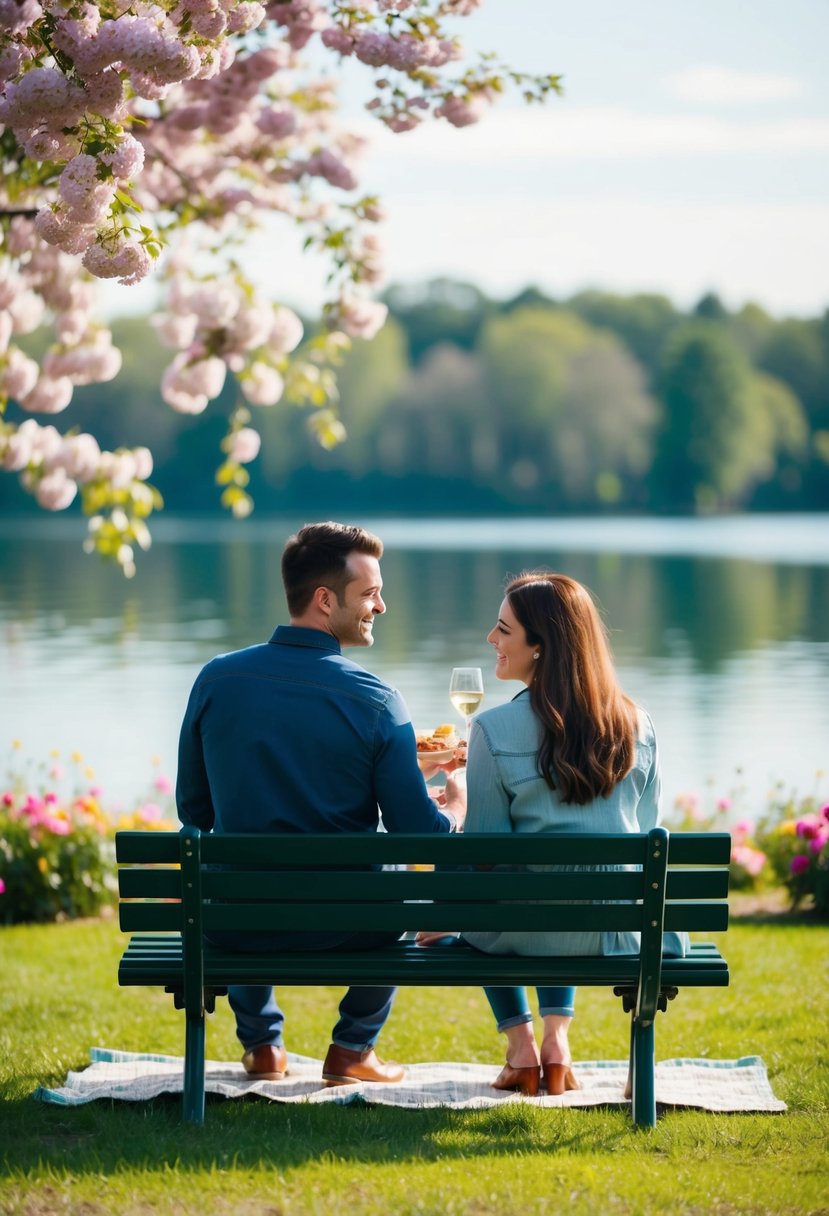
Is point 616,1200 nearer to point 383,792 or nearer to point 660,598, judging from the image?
point 383,792

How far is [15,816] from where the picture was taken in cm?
845

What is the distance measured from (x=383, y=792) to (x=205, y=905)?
0.56 meters

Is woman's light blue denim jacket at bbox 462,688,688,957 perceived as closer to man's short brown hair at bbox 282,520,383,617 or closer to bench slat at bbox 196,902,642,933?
bench slat at bbox 196,902,642,933

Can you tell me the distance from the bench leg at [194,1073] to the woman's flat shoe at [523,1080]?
902 millimetres

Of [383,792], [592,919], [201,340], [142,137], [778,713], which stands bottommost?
[778,713]

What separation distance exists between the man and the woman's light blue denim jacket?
146 mm

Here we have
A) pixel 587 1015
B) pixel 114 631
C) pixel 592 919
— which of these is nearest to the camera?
pixel 592 919

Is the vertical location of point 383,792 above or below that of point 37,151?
below

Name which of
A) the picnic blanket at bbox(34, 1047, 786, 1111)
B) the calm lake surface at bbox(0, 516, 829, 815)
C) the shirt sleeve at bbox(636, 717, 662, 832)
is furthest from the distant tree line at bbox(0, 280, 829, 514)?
the shirt sleeve at bbox(636, 717, 662, 832)

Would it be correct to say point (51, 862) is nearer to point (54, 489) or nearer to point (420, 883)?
point (54, 489)

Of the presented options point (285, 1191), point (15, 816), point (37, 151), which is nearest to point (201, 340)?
point (15, 816)

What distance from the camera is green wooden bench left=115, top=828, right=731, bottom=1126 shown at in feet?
13.5

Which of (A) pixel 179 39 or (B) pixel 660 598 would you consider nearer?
(A) pixel 179 39

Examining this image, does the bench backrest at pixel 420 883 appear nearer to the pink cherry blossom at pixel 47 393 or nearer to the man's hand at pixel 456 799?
the man's hand at pixel 456 799
